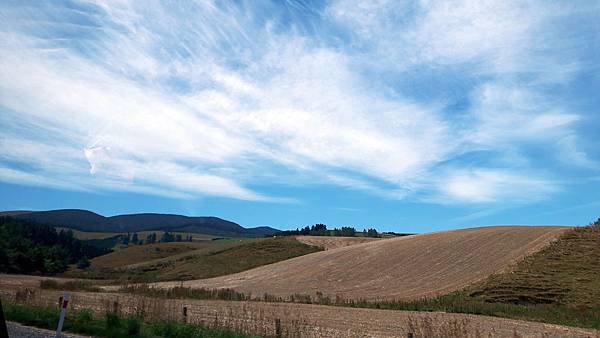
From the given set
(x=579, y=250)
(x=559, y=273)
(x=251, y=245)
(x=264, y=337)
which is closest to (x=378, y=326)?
(x=264, y=337)

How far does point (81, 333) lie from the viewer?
55.5 feet

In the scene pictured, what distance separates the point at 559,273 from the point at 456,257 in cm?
1358

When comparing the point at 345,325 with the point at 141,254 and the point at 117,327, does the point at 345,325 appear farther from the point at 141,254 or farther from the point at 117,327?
the point at 141,254

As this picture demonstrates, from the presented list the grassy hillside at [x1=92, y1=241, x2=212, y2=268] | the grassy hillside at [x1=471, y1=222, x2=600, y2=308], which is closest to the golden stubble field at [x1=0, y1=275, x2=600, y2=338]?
the grassy hillside at [x1=471, y1=222, x2=600, y2=308]

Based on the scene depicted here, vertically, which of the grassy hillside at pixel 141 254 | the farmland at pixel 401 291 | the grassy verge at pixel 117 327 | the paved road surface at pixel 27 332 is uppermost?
the grassy hillside at pixel 141 254

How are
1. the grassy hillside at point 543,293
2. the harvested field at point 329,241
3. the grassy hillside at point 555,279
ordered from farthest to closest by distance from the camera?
1. the harvested field at point 329,241
2. the grassy hillside at point 555,279
3. the grassy hillside at point 543,293

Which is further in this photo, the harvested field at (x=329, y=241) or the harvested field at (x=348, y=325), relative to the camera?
the harvested field at (x=329, y=241)

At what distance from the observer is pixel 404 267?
190ft

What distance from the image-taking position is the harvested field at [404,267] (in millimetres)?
49250

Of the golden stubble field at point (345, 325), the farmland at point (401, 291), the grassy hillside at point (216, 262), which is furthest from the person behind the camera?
the grassy hillside at point (216, 262)

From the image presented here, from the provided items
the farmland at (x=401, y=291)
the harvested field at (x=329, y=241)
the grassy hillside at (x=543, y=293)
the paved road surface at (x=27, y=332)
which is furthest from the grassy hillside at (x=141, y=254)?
the paved road surface at (x=27, y=332)

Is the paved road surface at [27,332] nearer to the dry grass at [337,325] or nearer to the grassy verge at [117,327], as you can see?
the grassy verge at [117,327]

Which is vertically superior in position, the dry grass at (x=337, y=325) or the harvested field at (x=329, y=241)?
the harvested field at (x=329, y=241)

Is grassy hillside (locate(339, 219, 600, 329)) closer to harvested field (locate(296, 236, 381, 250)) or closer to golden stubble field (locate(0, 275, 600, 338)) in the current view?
golden stubble field (locate(0, 275, 600, 338))
